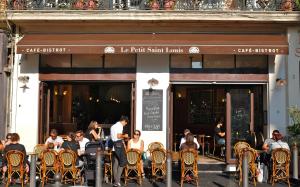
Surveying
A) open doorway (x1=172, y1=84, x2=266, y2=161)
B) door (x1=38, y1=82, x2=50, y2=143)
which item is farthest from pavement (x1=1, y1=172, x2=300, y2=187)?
door (x1=38, y1=82, x2=50, y2=143)

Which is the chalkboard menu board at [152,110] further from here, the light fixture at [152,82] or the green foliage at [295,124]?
the green foliage at [295,124]

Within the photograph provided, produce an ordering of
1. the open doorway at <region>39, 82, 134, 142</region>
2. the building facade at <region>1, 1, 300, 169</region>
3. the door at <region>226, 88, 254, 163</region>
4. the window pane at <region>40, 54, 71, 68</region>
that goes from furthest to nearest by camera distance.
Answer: the open doorway at <region>39, 82, 134, 142</region>, the window pane at <region>40, 54, 71, 68</region>, the door at <region>226, 88, 254, 163</region>, the building facade at <region>1, 1, 300, 169</region>

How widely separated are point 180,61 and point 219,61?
1237 millimetres

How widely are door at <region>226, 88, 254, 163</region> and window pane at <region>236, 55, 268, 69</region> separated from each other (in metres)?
0.82

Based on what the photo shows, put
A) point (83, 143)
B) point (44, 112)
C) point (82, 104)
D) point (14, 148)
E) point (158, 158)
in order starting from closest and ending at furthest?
point (14, 148) → point (158, 158) → point (83, 143) → point (44, 112) → point (82, 104)

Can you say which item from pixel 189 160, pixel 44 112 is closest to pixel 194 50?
pixel 189 160

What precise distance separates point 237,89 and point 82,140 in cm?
531

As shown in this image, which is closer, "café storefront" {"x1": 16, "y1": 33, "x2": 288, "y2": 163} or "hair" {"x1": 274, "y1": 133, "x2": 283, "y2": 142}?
"hair" {"x1": 274, "y1": 133, "x2": 283, "y2": 142}

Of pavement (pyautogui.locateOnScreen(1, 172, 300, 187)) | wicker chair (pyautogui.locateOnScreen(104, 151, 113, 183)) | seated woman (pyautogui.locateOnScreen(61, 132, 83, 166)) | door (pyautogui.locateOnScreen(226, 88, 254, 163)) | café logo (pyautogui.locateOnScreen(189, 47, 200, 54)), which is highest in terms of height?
café logo (pyautogui.locateOnScreen(189, 47, 200, 54))

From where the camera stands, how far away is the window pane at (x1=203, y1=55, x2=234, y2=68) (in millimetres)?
16344

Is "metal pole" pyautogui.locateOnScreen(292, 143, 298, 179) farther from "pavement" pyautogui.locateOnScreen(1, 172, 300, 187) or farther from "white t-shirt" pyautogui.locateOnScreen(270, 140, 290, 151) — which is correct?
"white t-shirt" pyautogui.locateOnScreen(270, 140, 290, 151)

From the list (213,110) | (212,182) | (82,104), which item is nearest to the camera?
(212,182)

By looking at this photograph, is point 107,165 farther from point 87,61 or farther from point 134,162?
point 87,61

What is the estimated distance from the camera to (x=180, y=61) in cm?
1633
